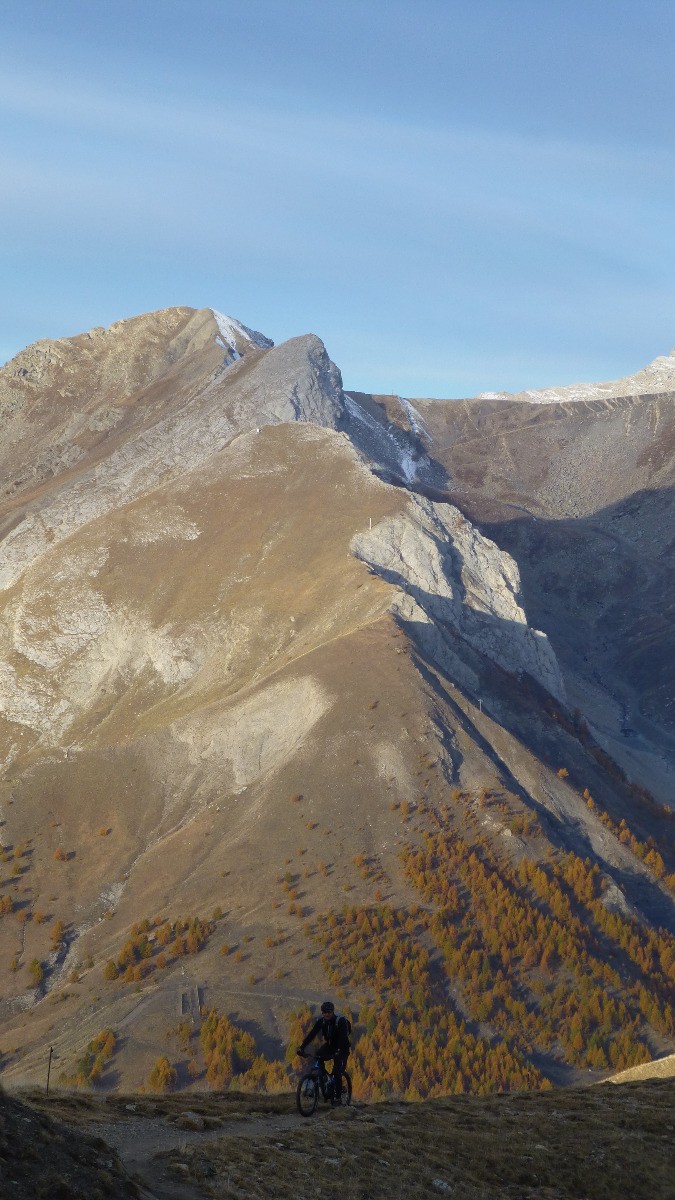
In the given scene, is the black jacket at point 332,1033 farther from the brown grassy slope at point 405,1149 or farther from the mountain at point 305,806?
the mountain at point 305,806

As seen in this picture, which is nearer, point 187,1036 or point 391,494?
point 187,1036

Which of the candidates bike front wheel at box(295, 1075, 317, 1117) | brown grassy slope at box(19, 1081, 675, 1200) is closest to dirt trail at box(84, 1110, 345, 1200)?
brown grassy slope at box(19, 1081, 675, 1200)

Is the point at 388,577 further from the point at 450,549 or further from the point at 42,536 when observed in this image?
the point at 42,536

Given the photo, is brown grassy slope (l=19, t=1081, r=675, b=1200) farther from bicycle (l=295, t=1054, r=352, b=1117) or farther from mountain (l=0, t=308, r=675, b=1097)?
mountain (l=0, t=308, r=675, b=1097)

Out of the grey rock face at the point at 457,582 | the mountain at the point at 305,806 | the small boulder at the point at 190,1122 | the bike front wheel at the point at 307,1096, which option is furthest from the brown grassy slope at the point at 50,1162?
the grey rock face at the point at 457,582

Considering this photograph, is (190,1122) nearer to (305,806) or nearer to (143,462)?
(305,806)

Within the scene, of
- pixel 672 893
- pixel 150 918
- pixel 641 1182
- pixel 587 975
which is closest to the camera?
pixel 641 1182

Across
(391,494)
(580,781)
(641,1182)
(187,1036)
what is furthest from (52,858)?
(641,1182)

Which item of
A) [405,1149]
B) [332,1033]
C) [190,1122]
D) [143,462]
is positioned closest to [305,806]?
[332,1033]
